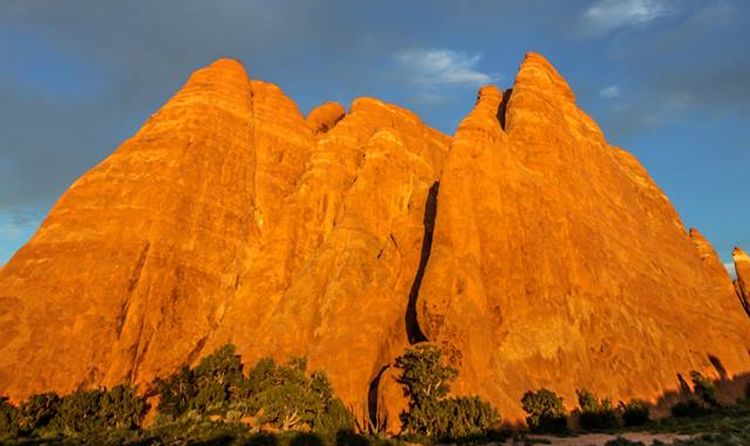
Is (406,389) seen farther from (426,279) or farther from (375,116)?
(375,116)

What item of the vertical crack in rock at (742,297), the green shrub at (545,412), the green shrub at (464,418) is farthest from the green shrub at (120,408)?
the vertical crack in rock at (742,297)

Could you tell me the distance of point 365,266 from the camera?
48.6 metres

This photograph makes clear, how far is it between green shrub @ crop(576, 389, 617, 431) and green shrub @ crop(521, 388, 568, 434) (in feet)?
6.63

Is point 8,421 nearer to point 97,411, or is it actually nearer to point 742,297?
point 97,411

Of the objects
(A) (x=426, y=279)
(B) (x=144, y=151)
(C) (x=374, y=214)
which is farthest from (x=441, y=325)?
(B) (x=144, y=151)

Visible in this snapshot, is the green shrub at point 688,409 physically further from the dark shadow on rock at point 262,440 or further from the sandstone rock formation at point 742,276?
the sandstone rock formation at point 742,276

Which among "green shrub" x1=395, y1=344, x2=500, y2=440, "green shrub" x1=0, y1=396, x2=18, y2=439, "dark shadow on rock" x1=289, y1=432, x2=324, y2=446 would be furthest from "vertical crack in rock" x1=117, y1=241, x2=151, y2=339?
"green shrub" x1=395, y1=344, x2=500, y2=440

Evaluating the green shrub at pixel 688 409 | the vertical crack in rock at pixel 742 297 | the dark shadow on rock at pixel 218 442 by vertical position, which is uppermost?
the vertical crack in rock at pixel 742 297

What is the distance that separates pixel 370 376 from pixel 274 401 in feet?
26.1

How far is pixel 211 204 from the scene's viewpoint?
174 feet

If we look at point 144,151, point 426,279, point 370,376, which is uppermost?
point 144,151

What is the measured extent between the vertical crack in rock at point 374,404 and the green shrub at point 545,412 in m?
9.53

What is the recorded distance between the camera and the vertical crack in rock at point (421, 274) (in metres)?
40.1

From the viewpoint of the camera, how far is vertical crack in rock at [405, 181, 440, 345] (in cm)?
4006
